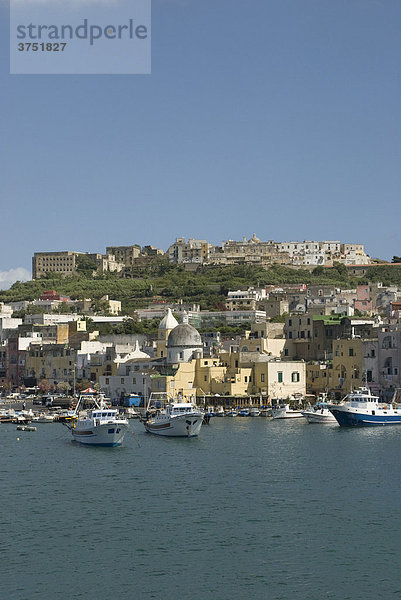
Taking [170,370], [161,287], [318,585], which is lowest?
[318,585]

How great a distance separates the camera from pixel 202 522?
3619 cm

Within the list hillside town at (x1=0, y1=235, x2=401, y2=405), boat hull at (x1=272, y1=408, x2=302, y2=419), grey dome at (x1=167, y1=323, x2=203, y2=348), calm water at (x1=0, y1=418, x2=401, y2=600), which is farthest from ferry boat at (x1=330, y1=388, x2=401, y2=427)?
grey dome at (x1=167, y1=323, x2=203, y2=348)

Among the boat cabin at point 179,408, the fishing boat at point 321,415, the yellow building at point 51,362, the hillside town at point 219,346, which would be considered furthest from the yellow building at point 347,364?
the yellow building at point 51,362

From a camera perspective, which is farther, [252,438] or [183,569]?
[252,438]

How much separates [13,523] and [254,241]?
13594 cm

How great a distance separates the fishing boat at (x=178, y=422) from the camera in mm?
64438

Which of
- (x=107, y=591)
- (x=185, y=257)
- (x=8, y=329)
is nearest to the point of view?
(x=107, y=591)

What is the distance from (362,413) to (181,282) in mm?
83317

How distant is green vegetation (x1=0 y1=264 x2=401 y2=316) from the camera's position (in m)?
145

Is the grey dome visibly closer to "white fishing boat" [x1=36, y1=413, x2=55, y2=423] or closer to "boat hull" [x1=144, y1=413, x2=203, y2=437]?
"white fishing boat" [x1=36, y1=413, x2=55, y2=423]

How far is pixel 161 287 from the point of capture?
496 ft

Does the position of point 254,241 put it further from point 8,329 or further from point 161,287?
point 8,329

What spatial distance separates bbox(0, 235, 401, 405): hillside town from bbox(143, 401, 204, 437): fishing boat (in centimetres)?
1791

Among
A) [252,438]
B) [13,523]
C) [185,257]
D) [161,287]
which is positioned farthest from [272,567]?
[185,257]
